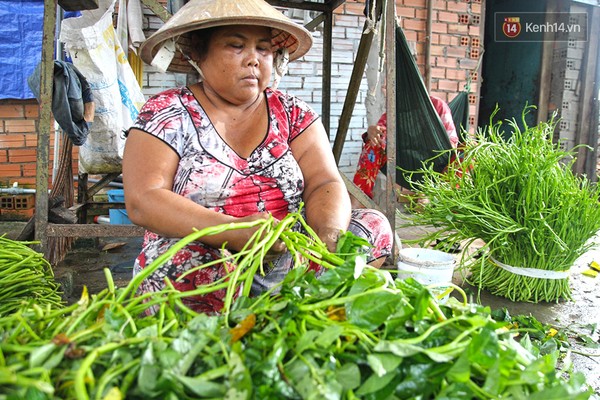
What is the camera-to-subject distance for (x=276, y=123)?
1.99 metres

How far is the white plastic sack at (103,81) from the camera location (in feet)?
10.4

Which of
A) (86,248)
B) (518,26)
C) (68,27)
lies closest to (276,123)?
(68,27)

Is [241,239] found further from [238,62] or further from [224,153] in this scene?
[238,62]

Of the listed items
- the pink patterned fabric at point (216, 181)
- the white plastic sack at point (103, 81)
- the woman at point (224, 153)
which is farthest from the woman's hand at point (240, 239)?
the white plastic sack at point (103, 81)

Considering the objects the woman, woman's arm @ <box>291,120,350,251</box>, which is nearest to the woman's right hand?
the woman

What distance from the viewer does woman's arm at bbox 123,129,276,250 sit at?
1.51 m

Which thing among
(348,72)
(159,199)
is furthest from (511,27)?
(159,199)

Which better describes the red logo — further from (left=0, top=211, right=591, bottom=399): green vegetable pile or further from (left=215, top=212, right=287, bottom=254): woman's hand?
(left=0, top=211, right=591, bottom=399): green vegetable pile

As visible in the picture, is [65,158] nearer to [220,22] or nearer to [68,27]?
[68,27]

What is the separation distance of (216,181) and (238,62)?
446 mm

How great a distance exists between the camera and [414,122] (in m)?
3.74

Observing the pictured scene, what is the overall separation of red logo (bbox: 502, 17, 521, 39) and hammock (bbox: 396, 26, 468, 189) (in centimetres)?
479

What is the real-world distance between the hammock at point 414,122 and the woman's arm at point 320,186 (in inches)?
64.5

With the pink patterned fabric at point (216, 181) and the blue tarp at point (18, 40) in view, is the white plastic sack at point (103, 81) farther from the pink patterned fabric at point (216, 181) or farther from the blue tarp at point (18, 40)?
the pink patterned fabric at point (216, 181)
